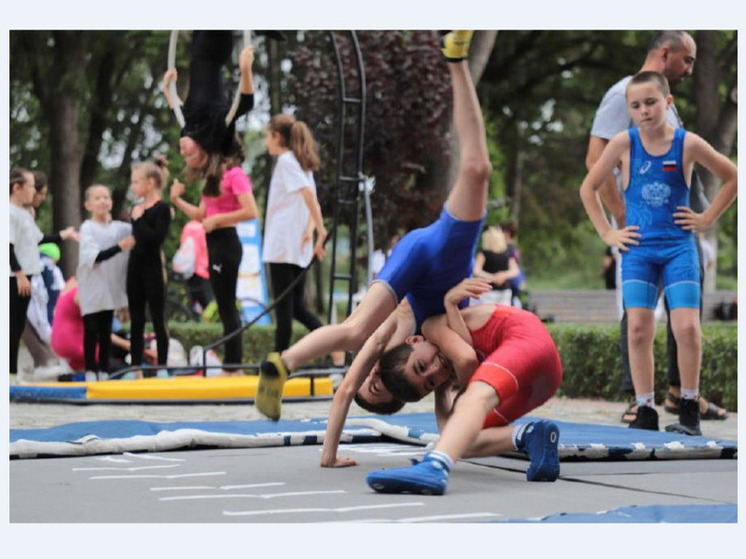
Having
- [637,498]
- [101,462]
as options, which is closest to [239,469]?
[101,462]

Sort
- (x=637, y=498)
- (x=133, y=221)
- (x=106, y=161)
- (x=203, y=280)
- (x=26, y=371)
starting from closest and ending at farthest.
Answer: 1. (x=637, y=498)
2. (x=133, y=221)
3. (x=26, y=371)
4. (x=203, y=280)
5. (x=106, y=161)

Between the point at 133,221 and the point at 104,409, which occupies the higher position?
the point at 133,221

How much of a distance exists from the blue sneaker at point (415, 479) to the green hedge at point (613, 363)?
4.75m

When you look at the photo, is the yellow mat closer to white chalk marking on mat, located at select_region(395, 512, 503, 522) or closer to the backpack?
the backpack

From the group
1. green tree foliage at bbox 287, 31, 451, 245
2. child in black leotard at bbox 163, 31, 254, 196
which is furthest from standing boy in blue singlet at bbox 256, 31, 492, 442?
green tree foliage at bbox 287, 31, 451, 245

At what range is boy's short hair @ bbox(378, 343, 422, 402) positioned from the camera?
463 cm

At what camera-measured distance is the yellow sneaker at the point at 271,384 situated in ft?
14.1

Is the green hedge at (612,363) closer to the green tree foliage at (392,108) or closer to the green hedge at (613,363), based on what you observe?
the green hedge at (613,363)

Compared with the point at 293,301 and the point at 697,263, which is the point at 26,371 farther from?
the point at 697,263

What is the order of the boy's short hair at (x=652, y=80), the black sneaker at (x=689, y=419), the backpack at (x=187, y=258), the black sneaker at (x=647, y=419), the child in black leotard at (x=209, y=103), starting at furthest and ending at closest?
the backpack at (x=187, y=258) < the child in black leotard at (x=209, y=103) < the black sneaker at (x=647, y=419) < the black sneaker at (x=689, y=419) < the boy's short hair at (x=652, y=80)

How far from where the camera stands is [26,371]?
10789 mm

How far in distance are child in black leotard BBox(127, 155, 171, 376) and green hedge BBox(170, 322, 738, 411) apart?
10.5 feet

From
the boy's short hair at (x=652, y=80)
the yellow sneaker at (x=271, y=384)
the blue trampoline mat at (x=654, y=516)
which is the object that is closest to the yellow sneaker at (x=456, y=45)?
the yellow sneaker at (x=271, y=384)

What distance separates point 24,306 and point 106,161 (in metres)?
16.4
